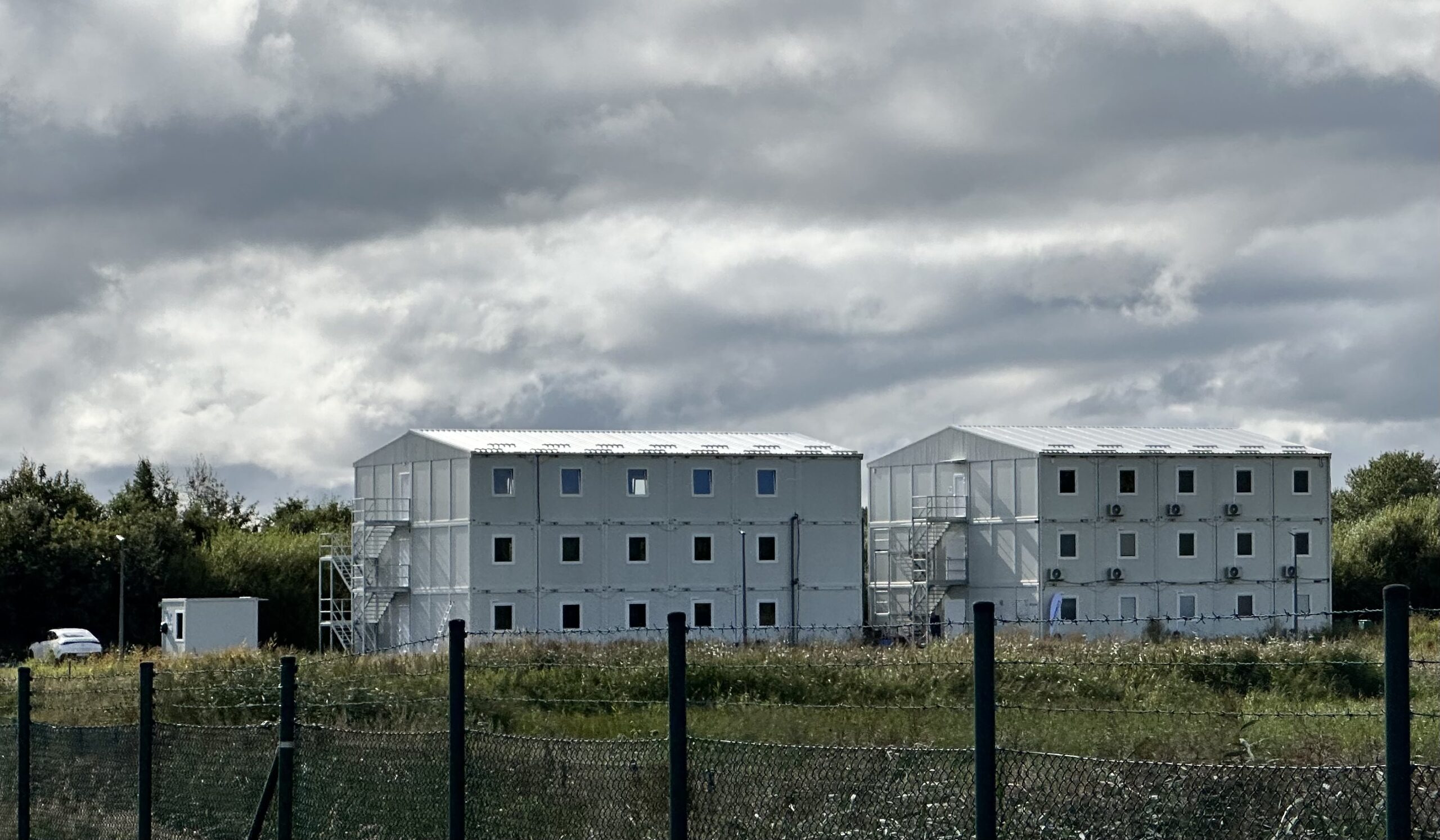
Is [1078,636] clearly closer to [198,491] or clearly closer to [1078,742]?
[1078,742]

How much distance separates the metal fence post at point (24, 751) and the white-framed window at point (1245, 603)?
2300 inches

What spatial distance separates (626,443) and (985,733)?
56849 mm

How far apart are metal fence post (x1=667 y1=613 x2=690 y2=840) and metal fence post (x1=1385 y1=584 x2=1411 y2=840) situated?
315 cm

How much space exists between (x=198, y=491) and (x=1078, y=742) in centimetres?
9964

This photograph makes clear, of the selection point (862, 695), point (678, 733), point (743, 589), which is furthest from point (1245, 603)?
point (678, 733)

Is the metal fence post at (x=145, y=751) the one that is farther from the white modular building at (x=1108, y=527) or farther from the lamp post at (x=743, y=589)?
the white modular building at (x=1108, y=527)

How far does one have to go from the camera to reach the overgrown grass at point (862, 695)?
1585 centimetres

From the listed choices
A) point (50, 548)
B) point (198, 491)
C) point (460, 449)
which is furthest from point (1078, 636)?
point (198, 491)

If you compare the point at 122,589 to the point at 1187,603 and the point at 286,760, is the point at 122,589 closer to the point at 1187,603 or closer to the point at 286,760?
the point at 1187,603

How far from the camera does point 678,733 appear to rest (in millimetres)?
8172

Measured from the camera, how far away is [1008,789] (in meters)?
9.28

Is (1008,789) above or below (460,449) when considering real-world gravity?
below

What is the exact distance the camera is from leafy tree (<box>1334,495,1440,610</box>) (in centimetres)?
8312

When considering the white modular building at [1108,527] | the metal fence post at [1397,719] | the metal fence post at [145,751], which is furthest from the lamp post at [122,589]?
the metal fence post at [1397,719]
